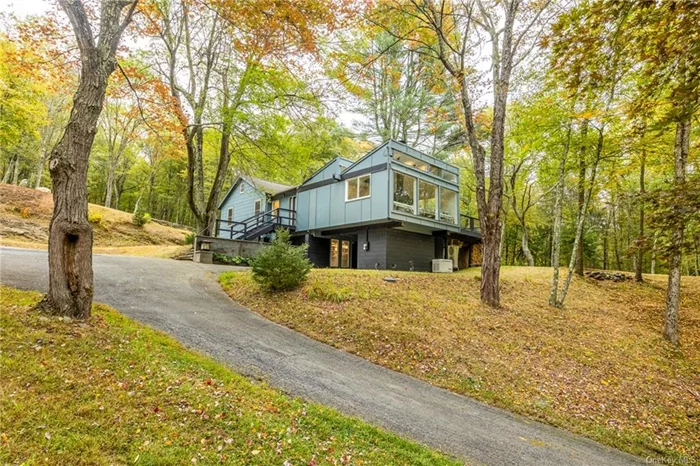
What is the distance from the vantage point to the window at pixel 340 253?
18.0m

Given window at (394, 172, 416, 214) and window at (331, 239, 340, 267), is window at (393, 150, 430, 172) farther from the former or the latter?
window at (331, 239, 340, 267)

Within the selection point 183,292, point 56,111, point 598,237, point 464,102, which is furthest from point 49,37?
point 598,237

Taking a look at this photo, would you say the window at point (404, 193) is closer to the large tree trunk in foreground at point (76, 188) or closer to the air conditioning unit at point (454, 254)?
the air conditioning unit at point (454, 254)

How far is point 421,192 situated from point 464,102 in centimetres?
682

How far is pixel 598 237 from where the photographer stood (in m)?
25.0

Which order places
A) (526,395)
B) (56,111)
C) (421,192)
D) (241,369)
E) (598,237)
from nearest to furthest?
1. (241,369)
2. (526,395)
3. (421,192)
4. (56,111)
5. (598,237)

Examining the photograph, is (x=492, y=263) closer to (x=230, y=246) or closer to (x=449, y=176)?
(x=449, y=176)

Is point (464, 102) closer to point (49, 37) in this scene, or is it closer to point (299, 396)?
point (299, 396)

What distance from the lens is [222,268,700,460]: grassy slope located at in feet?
16.5

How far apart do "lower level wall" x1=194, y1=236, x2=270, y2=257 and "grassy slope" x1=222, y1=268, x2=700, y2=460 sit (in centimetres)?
503

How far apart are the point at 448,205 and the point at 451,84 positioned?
24.5 feet

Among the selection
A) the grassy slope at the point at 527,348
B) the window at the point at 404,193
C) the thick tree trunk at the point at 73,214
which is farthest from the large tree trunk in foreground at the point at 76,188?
the window at the point at 404,193

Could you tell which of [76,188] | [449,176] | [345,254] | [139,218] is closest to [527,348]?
[76,188]

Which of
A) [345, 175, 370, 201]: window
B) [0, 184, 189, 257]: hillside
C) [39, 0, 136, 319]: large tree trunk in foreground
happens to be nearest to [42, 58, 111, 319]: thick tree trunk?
[39, 0, 136, 319]: large tree trunk in foreground
